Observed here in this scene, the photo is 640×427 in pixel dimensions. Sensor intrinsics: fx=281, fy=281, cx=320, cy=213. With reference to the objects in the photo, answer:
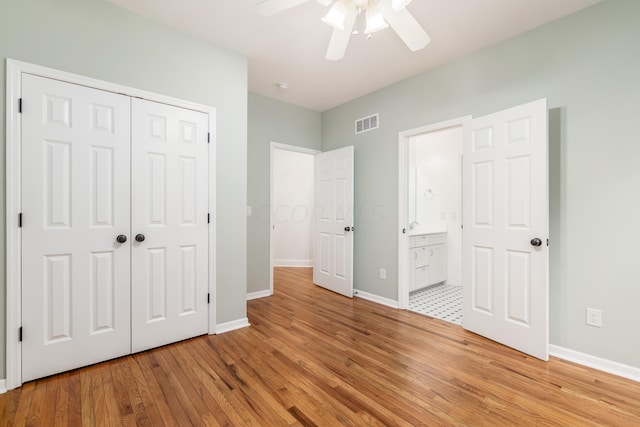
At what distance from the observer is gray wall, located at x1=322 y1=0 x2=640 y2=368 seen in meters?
2.05

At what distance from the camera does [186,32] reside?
2.56 metres

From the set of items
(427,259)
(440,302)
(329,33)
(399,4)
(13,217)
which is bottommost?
(440,302)

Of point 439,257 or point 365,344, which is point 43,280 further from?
point 439,257

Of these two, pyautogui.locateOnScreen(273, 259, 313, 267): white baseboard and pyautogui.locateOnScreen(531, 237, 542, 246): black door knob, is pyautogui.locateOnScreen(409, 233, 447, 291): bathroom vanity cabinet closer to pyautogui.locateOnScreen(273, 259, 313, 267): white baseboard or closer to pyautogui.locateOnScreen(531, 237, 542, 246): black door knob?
pyautogui.locateOnScreen(531, 237, 542, 246): black door knob

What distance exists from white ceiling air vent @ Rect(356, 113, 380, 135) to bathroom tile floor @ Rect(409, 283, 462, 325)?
2.42 m

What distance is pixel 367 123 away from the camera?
3914 millimetres

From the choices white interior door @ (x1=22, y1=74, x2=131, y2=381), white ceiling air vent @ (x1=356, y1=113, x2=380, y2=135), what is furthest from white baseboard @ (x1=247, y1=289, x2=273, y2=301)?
white ceiling air vent @ (x1=356, y1=113, x2=380, y2=135)

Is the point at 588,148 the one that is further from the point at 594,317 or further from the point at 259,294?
the point at 259,294

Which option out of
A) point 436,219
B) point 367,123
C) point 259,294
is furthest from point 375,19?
point 436,219

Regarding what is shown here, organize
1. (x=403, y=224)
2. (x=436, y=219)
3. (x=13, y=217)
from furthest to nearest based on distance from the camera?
(x=436, y=219) → (x=403, y=224) → (x=13, y=217)

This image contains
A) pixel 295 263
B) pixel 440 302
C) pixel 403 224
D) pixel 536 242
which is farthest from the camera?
pixel 295 263

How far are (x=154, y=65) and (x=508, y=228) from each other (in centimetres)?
340

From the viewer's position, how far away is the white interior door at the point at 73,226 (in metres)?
1.92

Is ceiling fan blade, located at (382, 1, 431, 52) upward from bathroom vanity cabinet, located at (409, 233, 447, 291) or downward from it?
upward
